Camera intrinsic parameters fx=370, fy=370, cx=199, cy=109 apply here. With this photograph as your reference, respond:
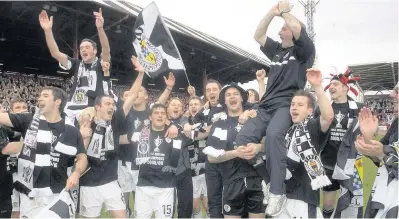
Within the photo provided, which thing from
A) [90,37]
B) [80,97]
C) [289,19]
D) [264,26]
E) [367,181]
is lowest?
[367,181]

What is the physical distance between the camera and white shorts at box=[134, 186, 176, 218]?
427cm

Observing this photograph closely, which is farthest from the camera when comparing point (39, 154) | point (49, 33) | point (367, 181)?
point (367, 181)

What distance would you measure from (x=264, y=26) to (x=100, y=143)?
233 centimetres

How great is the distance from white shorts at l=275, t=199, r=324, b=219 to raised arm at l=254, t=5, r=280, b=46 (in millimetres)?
1729

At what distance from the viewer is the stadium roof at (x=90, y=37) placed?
1175cm

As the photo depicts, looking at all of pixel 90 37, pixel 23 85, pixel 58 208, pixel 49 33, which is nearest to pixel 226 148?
pixel 58 208

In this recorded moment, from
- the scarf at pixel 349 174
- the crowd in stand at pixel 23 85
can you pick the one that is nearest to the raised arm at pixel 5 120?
the scarf at pixel 349 174

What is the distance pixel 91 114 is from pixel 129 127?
0.74 metres

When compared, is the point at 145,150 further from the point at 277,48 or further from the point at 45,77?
the point at 45,77

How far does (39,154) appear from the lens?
12.3 feet

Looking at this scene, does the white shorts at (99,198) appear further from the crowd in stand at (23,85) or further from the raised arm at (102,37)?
the crowd in stand at (23,85)

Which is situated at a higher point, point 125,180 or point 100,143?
point 100,143

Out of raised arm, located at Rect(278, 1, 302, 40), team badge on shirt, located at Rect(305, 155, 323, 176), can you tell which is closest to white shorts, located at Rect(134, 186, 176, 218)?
team badge on shirt, located at Rect(305, 155, 323, 176)

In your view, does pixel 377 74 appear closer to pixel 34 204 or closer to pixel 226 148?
pixel 226 148
